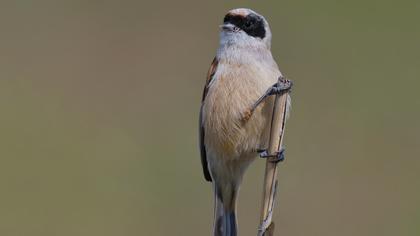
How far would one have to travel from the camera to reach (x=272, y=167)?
13.0 ft

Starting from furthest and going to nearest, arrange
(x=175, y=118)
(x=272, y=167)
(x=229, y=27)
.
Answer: (x=175, y=118) < (x=229, y=27) < (x=272, y=167)

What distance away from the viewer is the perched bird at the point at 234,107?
4621 mm

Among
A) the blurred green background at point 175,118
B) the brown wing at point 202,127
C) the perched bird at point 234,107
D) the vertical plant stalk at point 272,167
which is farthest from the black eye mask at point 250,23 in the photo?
the blurred green background at point 175,118

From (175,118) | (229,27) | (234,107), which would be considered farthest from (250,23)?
(175,118)

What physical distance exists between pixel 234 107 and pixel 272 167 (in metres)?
0.78

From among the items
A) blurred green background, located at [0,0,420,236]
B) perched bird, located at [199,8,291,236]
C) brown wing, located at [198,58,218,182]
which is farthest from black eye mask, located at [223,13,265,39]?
Answer: blurred green background, located at [0,0,420,236]

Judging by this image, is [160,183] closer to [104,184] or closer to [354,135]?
[104,184]

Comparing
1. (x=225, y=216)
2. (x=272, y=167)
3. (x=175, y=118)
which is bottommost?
(x=225, y=216)

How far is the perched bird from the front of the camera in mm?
4621

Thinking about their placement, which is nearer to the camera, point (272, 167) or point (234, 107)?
point (272, 167)

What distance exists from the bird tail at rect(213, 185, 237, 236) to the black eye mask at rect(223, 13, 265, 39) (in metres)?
0.94

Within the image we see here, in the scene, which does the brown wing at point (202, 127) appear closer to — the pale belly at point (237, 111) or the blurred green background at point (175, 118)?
the pale belly at point (237, 111)

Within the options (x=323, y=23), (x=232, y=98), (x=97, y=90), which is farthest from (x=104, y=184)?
(x=323, y=23)

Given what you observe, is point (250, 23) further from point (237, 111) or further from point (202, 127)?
point (202, 127)
